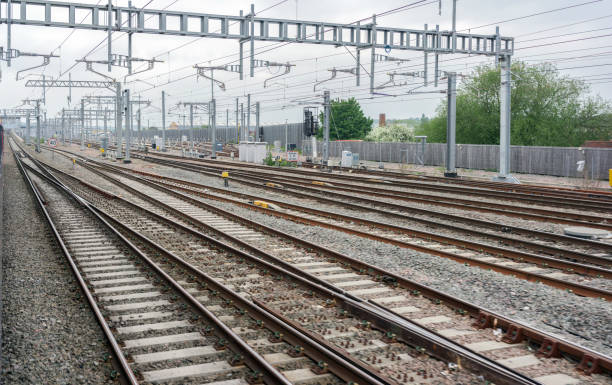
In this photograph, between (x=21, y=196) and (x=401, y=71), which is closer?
(x=21, y=196)

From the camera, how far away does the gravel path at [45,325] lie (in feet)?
19.3

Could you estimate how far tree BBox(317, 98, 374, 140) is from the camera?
282ft

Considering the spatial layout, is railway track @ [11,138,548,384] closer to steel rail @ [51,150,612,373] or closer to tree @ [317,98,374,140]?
steel rail @ [51,150,612,373]

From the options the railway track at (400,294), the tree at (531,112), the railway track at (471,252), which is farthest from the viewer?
the tree at (531,112)

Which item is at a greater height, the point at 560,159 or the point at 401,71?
the point at 401,71

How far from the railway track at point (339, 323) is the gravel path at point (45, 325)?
182 centimetres

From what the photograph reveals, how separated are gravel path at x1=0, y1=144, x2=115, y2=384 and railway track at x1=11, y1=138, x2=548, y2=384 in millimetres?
1823

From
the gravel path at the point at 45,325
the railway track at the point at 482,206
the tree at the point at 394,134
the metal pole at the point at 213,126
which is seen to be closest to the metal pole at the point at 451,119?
the railway track at the point at 482,206

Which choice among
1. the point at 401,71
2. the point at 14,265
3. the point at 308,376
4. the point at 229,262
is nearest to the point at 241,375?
the point at 308,376

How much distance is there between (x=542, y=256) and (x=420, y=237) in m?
3.13

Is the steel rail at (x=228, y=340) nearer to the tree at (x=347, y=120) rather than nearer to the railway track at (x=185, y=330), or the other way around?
the railway track at (x=185, y=330)

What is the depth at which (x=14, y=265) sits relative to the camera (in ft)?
35.2

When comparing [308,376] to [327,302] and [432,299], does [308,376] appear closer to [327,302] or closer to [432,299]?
[327,302]

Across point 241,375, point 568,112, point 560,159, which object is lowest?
point 241,375
